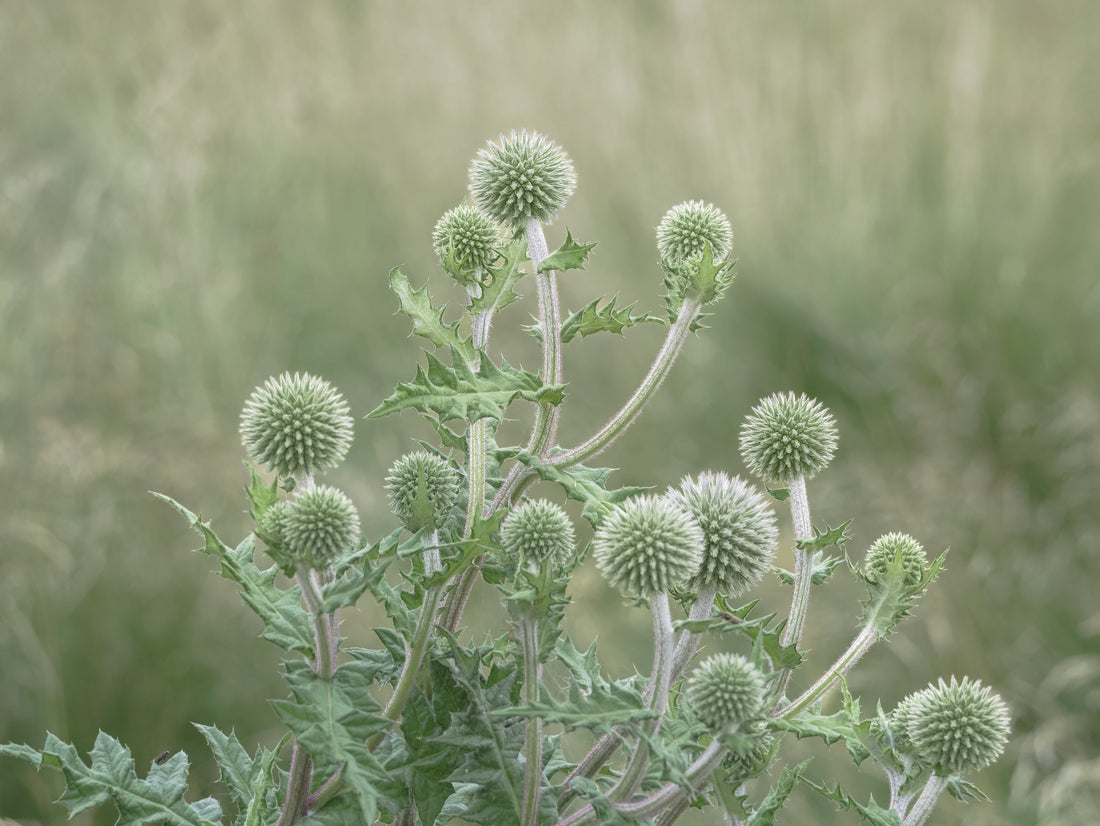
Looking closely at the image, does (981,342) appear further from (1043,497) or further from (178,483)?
(178,483)

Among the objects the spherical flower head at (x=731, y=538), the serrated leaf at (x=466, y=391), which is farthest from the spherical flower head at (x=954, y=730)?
the serrated leaf at (x=466, y=391)

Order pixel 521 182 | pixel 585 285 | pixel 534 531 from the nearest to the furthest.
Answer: pixel 534 531, pixel 521 182, pixel 585 285

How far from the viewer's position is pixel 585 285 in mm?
5527

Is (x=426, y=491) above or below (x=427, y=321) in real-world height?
below

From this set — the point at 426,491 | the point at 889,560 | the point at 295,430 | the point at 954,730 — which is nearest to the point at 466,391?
the point at 426,491

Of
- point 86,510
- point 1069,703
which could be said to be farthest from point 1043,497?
point 86,510

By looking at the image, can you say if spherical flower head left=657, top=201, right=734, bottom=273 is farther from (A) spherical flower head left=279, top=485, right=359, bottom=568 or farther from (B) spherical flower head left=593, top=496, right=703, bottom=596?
(A) spherical flower head left=279, top=485, right=359, bottom=568

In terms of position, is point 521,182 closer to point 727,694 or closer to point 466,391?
point 466,391

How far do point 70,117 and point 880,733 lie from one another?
20.5 feet

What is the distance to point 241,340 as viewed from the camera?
5148mm

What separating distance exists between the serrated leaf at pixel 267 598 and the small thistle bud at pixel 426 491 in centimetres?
18

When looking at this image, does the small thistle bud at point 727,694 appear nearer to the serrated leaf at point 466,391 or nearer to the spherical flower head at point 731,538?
the spherical flower head at point 731,538

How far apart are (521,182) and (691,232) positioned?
0.28 m

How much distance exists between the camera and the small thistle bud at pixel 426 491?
149 centimetres
